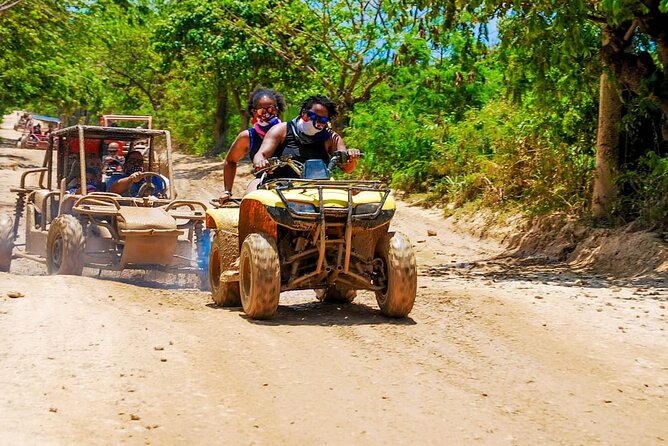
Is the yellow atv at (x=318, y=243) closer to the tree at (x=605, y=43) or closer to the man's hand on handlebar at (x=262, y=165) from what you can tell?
the man's hand on handlebar at (x=262, y=165)

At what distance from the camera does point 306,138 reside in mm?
8531

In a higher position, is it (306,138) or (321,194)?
(306,138)

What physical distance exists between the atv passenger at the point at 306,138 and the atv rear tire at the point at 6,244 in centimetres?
435

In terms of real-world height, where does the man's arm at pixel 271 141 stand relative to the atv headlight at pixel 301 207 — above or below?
above

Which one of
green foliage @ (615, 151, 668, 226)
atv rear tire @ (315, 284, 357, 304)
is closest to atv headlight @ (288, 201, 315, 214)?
atv rear tire @ (315, 284, 357, 304)

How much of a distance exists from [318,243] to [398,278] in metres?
0.68

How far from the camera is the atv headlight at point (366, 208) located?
7504mm

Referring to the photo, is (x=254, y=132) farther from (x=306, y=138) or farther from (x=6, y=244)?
(x=6, y=244)

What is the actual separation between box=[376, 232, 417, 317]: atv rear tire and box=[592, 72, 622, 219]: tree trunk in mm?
6271

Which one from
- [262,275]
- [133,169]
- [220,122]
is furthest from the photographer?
[220,122]

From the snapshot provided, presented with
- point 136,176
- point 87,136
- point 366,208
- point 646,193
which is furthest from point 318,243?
point 646,193

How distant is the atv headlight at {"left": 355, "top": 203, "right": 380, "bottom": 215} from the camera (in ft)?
24.6

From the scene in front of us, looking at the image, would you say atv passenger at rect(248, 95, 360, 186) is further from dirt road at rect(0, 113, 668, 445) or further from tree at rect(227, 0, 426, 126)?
tree at rect(227, 0, 426, 126)

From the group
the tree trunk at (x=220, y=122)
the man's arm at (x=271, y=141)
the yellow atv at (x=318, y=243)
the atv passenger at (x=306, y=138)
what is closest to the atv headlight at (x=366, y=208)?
the yellow atv at (x=318, y=243)
